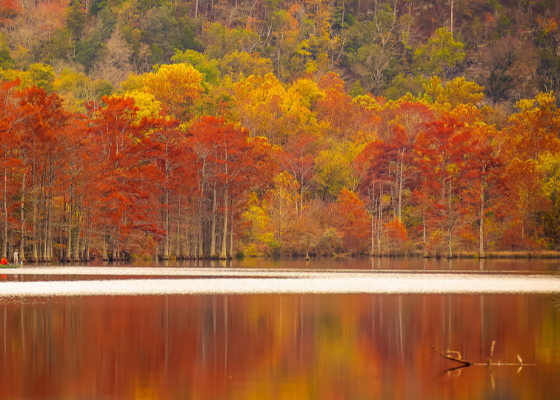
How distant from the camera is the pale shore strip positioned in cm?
3134

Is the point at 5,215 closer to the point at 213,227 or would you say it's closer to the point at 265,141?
the point at 213,227

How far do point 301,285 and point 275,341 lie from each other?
1697 centimetres

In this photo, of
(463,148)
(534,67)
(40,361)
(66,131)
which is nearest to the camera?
(40,361)

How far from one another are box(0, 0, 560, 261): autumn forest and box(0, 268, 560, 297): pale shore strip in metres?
20.8

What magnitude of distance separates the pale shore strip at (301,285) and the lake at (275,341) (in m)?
0.15

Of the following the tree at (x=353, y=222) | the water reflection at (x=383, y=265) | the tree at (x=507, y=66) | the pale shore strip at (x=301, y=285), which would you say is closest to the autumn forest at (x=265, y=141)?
the tree at (x=353, y=222)

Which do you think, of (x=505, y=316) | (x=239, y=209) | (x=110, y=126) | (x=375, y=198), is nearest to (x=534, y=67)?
(x=375, y=198)

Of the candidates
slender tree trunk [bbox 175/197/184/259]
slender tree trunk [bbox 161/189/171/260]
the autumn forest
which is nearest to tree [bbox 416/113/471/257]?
the autumn forest

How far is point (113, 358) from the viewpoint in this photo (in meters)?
16.1

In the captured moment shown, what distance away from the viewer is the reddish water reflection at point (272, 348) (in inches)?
531

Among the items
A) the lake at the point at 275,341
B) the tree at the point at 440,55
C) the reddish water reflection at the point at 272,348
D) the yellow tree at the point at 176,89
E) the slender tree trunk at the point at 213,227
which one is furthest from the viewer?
the tree at the point at 440,55

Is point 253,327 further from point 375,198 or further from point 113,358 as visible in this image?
point 375,198

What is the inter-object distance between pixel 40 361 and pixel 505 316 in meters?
13.1

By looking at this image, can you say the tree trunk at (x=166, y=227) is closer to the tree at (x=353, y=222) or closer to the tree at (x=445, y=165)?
the tree at (x=353, y=222)
